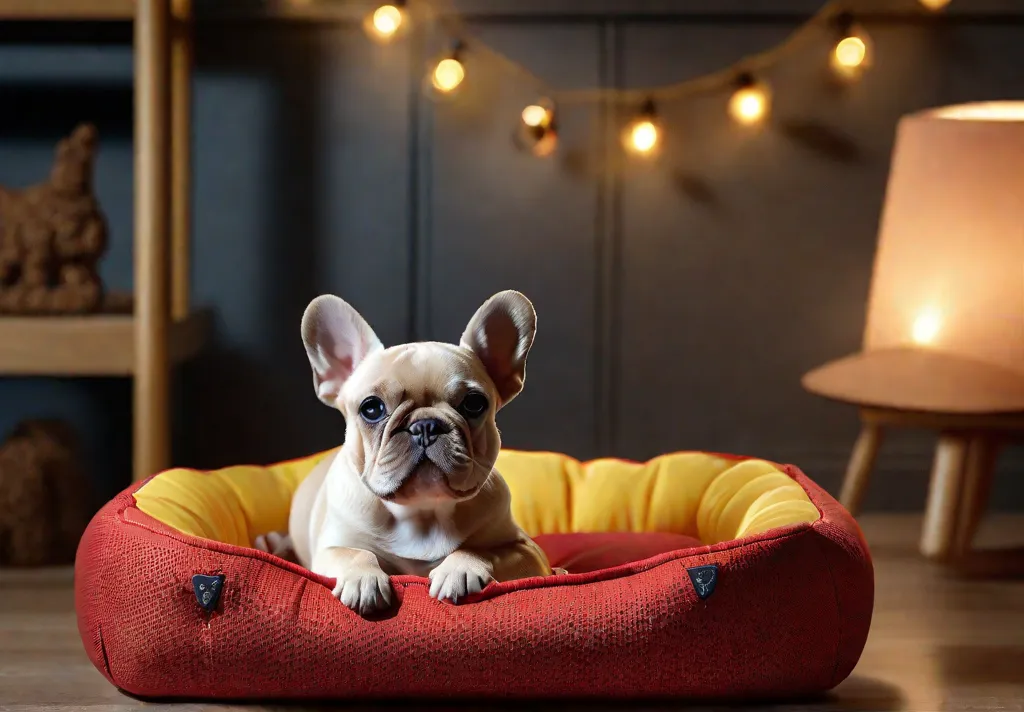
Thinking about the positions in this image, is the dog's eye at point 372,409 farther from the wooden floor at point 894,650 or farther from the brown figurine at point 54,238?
the brown figurine at point 54,238

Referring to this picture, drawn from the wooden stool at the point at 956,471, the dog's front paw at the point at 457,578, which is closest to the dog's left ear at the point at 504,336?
the dog's front paw at the point at 457,578

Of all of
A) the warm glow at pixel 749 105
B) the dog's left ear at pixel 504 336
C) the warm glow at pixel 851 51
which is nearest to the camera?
the dog's left ear at pixel 504 336

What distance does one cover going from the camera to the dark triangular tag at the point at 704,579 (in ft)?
5.35

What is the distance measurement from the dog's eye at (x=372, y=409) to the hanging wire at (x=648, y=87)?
185cm

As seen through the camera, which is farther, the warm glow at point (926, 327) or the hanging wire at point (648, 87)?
the hanging wire at point (648, 87)

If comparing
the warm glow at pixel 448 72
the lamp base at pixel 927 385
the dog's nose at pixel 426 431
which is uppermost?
the warm glow at pixel 448 72

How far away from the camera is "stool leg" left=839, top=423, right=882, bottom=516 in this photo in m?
2.98

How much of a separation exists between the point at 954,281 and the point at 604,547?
1.19 metres

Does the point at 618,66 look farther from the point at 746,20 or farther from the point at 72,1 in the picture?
the point at 72,1

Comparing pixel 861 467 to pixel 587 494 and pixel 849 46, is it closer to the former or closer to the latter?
pixel 587 494

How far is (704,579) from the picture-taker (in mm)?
1637

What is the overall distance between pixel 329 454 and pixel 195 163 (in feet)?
4.51

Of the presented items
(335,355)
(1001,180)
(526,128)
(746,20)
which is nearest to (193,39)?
(526,128)

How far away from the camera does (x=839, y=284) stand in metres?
3.40
